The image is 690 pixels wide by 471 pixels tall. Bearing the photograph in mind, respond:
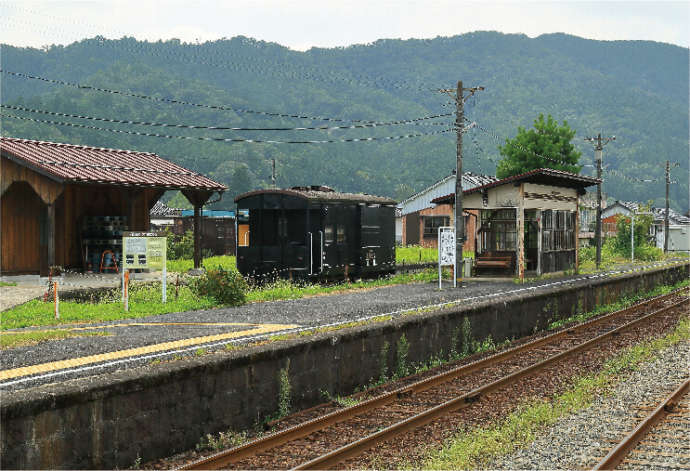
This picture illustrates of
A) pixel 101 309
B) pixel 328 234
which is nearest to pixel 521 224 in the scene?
pixel 328 234

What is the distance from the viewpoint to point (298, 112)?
12162 centimetres

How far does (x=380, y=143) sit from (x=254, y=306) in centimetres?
11380

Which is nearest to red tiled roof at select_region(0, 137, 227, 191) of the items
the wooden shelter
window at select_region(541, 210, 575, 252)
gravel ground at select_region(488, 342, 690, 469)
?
the wooden shelter

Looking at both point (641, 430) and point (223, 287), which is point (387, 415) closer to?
point (641, 430)

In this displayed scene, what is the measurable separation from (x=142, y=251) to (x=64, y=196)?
923cm

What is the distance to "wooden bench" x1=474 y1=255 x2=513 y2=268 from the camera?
27.4 meters

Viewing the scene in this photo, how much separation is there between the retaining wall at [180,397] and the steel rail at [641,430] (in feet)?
13.8

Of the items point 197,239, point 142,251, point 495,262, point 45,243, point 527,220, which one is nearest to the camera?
point 142,251

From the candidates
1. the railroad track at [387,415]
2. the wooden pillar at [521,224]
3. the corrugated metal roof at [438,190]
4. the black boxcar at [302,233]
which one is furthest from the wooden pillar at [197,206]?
the corrugated metal roof at [438,190]

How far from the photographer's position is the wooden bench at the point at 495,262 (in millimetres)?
27438

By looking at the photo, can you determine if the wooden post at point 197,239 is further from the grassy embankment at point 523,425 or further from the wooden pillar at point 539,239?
the grassy embankment at point 523,425

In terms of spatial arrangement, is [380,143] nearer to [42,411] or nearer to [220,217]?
[220,217]

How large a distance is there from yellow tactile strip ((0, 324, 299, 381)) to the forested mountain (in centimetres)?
4700

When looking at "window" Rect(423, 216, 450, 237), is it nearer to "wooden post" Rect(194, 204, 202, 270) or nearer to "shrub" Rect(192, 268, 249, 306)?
"wooden post" Rect(194, 204, 202, 270)
